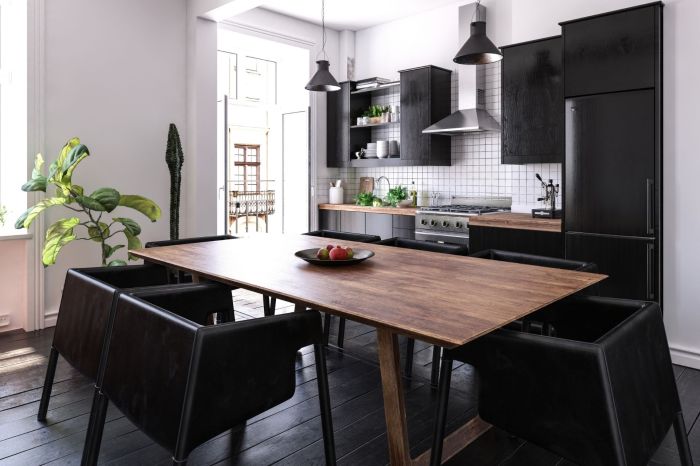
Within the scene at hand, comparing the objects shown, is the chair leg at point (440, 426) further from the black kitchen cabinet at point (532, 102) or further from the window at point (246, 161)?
the window at point (246, 161)

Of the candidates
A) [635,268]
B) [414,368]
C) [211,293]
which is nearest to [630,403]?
[211,293]

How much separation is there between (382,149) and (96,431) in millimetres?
4571

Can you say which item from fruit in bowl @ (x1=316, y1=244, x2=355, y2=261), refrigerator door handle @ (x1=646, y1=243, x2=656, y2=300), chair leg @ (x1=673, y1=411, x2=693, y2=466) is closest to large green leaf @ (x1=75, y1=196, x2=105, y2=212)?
fruit in bowl @ (x1=316, y1=244, x2=355, y2=261)

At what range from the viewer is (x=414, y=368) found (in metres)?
3.32

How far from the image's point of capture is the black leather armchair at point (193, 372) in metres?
1.54

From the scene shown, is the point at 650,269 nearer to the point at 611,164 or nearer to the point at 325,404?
the point at 611,164

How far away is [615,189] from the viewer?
137 inches

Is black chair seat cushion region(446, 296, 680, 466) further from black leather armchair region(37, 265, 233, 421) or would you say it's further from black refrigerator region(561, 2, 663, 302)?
black refrigerator region(561, 2, 663, 302)

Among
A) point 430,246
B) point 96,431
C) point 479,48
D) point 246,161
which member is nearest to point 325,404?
point 96,431

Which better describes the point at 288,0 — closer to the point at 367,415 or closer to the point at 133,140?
the point at 133,140

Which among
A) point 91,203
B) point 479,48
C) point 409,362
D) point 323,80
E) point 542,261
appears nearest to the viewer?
point 542,261

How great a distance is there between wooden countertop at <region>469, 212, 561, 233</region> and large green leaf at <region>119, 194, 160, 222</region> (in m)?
2.50

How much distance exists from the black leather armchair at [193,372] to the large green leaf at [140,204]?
2240 mm

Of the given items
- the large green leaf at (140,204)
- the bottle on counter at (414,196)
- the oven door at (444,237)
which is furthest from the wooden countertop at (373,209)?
the large green leaf at (140,204)
